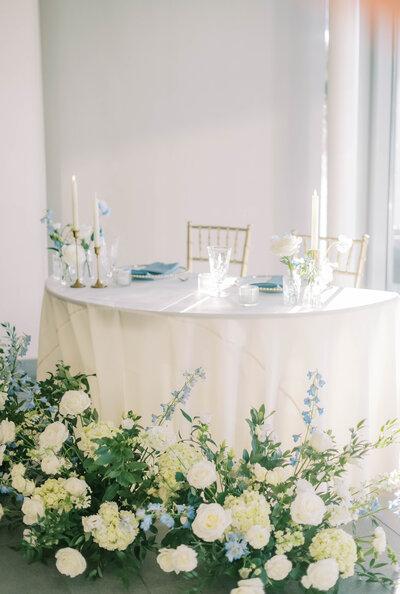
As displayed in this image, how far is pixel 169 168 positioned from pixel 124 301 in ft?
8.26

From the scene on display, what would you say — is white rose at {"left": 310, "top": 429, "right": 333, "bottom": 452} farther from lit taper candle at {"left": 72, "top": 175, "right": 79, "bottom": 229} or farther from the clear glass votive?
lit taper candle at {"left": 72, "top": 175, "right": 79, "bottom": 229}

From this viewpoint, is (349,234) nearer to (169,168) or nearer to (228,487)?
(169,168)

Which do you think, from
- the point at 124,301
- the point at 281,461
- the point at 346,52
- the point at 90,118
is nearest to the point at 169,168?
the point at 90,118

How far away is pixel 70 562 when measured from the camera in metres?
1.96

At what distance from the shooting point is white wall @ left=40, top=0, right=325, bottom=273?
467cm

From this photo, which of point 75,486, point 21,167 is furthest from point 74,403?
point 21,167

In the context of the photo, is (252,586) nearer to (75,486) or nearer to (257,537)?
(257,537)

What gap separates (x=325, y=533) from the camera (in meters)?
1.87

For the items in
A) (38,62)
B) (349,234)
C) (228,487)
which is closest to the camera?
(228,487)

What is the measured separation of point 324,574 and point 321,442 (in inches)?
13.9

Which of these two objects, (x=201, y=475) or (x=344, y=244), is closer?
(x=201, y=475)

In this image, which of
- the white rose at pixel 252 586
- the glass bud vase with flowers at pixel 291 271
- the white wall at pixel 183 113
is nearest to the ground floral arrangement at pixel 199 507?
the white rose at pixel 252 586

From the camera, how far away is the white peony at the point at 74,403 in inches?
82.5

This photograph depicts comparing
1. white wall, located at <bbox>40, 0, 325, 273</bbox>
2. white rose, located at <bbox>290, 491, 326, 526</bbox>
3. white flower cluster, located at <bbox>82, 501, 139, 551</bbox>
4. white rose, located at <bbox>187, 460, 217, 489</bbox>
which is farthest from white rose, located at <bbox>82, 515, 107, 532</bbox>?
white wall, located at <bbox>40, 0, 325, 273</bbox>
